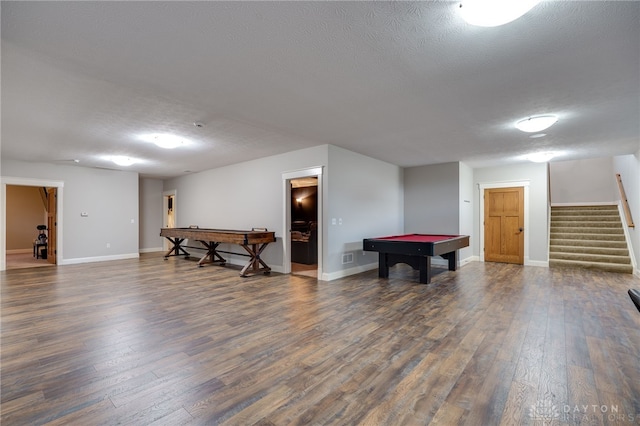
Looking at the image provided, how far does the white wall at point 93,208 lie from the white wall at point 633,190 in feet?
38.0

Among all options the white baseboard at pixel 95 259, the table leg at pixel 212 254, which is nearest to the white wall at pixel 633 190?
the table leg at pixel 212 254

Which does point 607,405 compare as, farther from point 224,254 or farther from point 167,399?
point 224,254

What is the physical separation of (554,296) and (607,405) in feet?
9.46

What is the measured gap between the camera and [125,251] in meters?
8.10

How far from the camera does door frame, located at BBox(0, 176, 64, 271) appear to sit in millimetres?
6207

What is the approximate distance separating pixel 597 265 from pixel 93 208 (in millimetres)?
11847

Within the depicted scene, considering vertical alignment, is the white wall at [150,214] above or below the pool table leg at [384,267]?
above

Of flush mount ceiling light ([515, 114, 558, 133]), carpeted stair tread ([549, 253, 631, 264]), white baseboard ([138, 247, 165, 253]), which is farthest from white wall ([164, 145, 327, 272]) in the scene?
carpeted stair tread ([549, 253, 631, 264])

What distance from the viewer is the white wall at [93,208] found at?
6898mm

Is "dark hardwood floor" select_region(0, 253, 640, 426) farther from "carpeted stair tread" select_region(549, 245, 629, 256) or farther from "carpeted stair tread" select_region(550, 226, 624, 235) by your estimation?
"carpeted stair tread" select_region(550, 226, 624, 235)

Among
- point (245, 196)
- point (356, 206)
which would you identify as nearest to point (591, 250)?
point (356, 206)

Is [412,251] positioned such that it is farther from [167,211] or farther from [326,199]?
[167,211]

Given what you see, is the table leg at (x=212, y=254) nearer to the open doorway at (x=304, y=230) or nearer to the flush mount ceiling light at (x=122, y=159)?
the open doorway at (x=304, y=230)

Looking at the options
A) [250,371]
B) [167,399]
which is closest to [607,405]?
[250,371]
